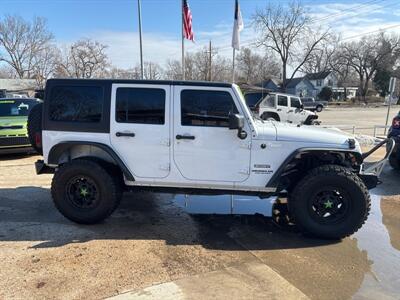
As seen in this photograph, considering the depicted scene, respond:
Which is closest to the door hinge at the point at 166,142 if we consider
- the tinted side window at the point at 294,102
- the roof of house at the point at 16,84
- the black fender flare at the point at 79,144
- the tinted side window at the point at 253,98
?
the black fender flare at the point at 79,144

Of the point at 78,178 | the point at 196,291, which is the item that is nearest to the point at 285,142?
the point at 196,291

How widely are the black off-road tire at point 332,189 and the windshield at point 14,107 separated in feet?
27.4

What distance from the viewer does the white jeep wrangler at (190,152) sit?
4.80 m

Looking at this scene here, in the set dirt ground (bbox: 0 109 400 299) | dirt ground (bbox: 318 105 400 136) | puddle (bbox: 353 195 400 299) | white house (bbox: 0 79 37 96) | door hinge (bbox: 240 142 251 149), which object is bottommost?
puddle (bbox: 353 195 400 299)

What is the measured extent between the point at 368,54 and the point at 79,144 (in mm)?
82157

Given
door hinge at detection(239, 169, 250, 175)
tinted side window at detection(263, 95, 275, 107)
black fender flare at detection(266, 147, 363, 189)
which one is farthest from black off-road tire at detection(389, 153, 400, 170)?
tinted side window at detection(263, 95, 275, 107)

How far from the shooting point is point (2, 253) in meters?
4.23

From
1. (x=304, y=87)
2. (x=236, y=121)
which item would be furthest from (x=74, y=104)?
(x=304, y=87)

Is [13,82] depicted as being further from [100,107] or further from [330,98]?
[100,107]

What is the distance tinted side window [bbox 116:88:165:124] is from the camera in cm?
491

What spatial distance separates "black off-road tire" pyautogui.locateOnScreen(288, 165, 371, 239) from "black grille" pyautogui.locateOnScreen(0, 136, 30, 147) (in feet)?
24.5

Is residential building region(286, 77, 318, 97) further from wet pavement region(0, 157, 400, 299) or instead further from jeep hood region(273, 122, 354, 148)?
jeep hood region(273, 122, 354, 148)

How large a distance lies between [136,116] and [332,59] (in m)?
86.3

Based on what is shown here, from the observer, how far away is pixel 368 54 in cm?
7650
